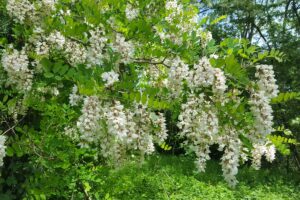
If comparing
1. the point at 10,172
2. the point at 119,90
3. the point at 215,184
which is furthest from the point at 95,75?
the point at 215,184

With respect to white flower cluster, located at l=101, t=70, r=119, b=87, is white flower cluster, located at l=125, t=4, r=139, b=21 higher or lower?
higher

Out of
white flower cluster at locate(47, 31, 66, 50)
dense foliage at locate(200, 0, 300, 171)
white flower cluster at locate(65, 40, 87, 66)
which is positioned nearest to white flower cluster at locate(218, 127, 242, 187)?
white flower cluster at locate(65, 40, 87, 66)

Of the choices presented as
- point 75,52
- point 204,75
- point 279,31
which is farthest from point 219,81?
point 279,31

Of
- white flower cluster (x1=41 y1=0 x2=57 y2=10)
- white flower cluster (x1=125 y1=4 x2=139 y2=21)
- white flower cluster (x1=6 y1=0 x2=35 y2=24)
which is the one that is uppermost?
white flower cluster (x1=125 y1=4 x2=139 y2=21)

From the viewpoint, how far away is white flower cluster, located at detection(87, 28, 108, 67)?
224 centimetres

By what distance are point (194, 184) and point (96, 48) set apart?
685cm

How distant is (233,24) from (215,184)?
616 cm

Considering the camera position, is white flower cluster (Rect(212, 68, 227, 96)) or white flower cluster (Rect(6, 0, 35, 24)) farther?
white flower cluster (Rect(6, 0, 35, 24))

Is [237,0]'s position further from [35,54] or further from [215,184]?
[35,54]

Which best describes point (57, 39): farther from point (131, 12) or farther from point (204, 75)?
point (204, 75)

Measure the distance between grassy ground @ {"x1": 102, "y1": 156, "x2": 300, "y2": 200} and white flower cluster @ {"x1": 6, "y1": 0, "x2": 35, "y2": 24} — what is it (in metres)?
4.51

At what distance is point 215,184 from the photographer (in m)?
8.93

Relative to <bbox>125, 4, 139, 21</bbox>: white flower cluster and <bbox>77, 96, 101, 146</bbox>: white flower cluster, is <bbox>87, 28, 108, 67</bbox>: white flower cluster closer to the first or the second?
<bbox>77, 96, 101, 146</bbox>: white flower cluster

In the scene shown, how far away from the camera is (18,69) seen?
2408 mm
